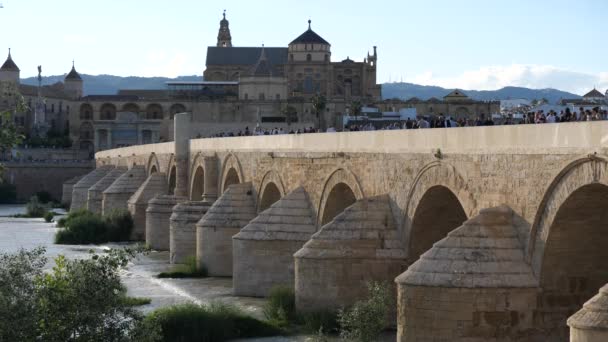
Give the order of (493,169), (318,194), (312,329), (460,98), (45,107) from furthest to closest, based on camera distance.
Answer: (45,107) < (460,98) < (318,194) < (312,329) < (493,169)

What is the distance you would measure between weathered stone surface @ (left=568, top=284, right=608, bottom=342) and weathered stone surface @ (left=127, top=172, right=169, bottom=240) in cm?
3241

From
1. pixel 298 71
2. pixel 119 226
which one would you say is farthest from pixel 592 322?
pixel 298 71

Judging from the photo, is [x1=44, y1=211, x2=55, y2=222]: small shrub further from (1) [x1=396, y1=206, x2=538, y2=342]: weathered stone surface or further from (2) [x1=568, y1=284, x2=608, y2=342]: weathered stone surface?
(2) [x1=568, y1=284, x2=608, y2=342]: weathered stone surface

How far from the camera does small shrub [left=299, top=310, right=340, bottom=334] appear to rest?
20891 mm

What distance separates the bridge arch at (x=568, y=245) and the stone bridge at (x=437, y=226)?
0.02 metres

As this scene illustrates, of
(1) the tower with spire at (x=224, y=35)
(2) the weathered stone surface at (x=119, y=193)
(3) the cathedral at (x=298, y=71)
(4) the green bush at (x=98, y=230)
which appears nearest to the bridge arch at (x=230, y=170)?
(4) the green bush at (x=98, y=230)

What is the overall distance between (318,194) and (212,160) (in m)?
12.9

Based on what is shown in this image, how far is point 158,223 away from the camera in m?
40.1

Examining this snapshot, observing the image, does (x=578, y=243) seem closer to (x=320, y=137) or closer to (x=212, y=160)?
(x=320, y=137)

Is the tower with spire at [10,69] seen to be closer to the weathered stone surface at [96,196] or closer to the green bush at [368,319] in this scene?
the weathered stone surface at [96,196]

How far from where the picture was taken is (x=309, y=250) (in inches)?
842

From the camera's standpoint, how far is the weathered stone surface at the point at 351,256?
20.9 metres

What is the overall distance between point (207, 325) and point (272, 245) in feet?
15.2

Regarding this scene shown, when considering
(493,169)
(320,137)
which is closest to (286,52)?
(320,137)
